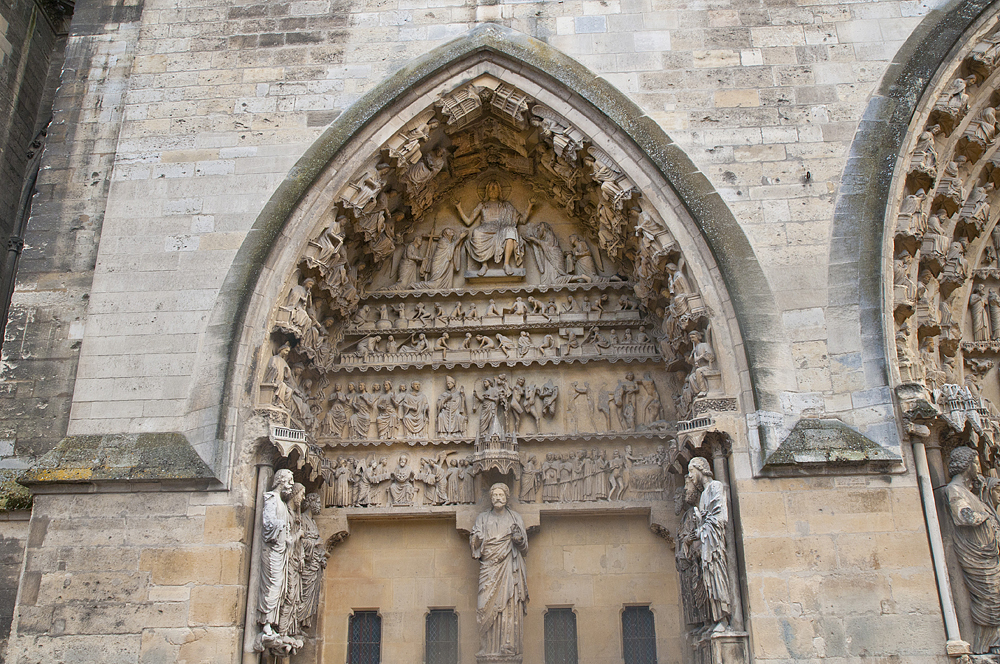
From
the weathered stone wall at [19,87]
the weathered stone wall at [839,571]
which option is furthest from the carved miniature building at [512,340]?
the weathered stone wall at [19,87]

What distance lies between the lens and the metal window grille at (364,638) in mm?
7957

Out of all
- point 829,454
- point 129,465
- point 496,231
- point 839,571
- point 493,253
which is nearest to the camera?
point 839,571

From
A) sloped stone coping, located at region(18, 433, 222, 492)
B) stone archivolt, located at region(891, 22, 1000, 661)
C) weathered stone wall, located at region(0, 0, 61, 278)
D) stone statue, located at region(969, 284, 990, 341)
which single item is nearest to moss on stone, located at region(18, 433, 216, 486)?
sloped stone coping, located at region(18, 433, 222, 492)

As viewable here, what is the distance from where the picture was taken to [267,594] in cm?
675

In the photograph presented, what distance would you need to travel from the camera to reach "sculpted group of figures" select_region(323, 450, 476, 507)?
324 inches

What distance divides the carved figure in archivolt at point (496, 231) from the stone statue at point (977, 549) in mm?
4482

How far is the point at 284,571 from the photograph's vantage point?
691cm

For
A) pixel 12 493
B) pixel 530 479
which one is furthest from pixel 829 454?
pixel 12 493

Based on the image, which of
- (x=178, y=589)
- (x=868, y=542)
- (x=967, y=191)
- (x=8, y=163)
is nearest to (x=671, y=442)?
(x=868, y=542)

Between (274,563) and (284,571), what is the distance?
126 millimetres

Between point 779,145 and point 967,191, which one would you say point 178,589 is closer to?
point 779,145

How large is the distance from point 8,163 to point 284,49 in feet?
11.2

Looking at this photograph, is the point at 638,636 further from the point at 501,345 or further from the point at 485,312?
the point at 485,312

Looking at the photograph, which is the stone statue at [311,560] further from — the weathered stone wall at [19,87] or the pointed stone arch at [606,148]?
the weathered stone wall at [19,87]
